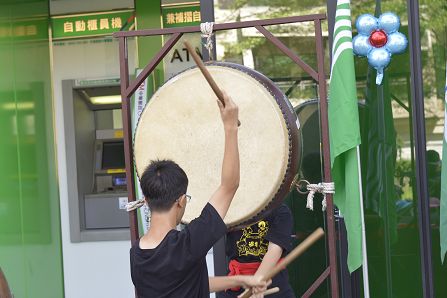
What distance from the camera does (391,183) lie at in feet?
16.4

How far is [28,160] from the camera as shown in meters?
6.00

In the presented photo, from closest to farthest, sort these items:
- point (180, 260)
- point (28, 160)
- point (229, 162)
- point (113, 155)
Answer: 1. point (180, 260)
2. point (229, 162)
3. point (28, 160)
4. point (113, 155)

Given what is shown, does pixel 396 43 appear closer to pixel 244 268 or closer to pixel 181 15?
pixel 244 268

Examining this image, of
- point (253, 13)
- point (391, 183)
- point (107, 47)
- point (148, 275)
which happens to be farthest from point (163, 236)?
point (107, 47)

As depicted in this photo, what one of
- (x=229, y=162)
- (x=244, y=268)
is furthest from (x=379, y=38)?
(x=229, y=162)

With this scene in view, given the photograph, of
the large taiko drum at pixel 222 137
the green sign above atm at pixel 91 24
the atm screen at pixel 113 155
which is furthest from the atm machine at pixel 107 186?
Result: the large taiko drum at pixel 222 137

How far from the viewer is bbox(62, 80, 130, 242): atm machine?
6211 millimetres

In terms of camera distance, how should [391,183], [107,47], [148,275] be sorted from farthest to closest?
[107,47] < [391,183] < [148,275]

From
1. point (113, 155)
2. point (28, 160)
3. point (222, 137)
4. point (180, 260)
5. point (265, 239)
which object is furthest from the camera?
point (113, 155)

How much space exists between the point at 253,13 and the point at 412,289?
2.26 meters

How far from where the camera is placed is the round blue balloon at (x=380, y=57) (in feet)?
14.0

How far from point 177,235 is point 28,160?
3.73m

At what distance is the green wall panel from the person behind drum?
3.40 m

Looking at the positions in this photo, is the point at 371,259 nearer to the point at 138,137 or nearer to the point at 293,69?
the point at 293,69
